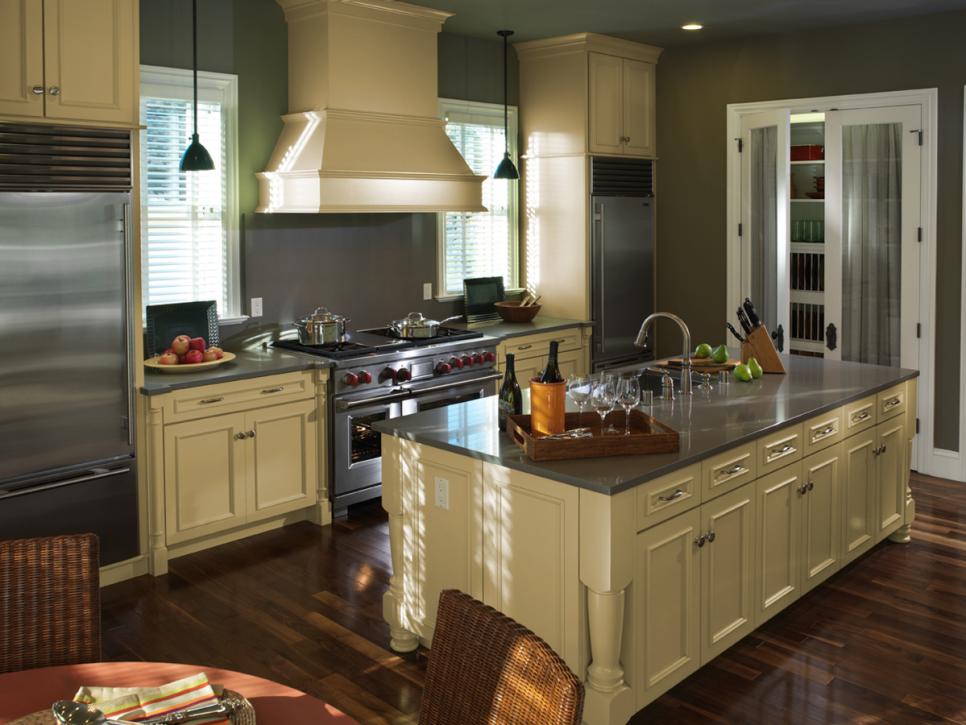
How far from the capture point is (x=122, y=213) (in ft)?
14.0

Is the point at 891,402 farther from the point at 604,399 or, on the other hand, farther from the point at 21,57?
the point at 21,57

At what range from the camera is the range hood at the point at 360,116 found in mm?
5457

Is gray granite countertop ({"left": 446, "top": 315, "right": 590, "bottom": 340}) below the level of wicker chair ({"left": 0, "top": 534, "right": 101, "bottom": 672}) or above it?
above

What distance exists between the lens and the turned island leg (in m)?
→ 3.78

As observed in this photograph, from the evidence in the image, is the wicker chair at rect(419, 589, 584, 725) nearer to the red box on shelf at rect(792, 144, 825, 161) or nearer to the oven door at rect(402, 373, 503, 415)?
the oven door at rect(402, 373, 503, 415)

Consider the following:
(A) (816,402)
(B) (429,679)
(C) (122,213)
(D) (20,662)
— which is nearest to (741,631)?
(A) (816,402)

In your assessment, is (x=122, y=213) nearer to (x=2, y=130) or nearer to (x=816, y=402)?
(x=2, y=130)

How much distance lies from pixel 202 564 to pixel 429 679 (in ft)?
9.98

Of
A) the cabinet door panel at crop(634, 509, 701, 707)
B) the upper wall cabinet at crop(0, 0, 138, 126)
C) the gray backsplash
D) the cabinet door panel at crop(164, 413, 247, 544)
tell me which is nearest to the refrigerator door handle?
the cabinet door panel at crop(164, 413, 247, 544)

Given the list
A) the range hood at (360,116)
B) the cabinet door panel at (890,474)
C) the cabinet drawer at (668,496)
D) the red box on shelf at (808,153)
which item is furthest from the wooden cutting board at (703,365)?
the red box on shelf at (808,153)

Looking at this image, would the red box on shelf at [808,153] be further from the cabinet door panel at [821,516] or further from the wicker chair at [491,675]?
the wicker chair at [491,675]

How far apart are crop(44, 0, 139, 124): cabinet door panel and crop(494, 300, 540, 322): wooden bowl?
10.4 feet

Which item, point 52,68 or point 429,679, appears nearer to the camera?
point 429,679

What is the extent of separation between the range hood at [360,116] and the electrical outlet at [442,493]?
89.7 inches
